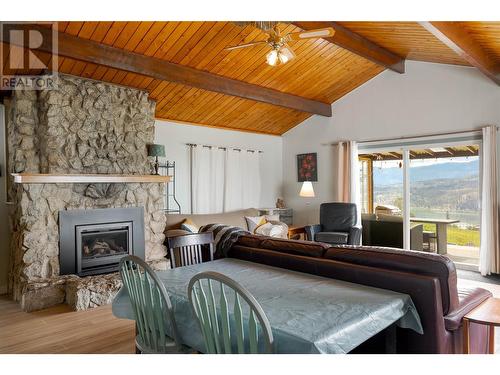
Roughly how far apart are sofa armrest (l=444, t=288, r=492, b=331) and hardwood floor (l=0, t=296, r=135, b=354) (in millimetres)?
2334

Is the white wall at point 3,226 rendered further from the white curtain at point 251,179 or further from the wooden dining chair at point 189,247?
the white curtain at point 251,179

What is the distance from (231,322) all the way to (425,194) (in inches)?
212

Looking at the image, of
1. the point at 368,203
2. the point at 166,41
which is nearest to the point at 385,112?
the point at 368,203

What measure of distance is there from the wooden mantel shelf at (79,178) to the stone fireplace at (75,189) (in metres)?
0.14

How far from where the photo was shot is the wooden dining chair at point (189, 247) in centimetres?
279

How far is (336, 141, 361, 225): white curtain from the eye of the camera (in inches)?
267

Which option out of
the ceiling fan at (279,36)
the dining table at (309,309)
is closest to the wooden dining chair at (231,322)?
the dining table at (309,309)

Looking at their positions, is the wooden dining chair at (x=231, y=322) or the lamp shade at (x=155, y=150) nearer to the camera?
the wooden dining chair at (x=231, y=322)

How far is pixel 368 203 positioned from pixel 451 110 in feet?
7.21

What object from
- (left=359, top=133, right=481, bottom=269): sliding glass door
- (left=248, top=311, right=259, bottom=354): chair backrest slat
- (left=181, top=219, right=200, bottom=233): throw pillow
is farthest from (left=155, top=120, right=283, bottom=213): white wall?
(left=248, top=311, right=259, bottom=354): chair backrest slat

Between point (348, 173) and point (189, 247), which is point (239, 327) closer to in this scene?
point (189, 247)

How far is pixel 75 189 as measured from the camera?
4.46 metres

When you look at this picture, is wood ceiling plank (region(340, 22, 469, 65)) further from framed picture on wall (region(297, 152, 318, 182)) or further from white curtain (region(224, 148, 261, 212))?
white curtain (region(224, 148, 261, 212))
